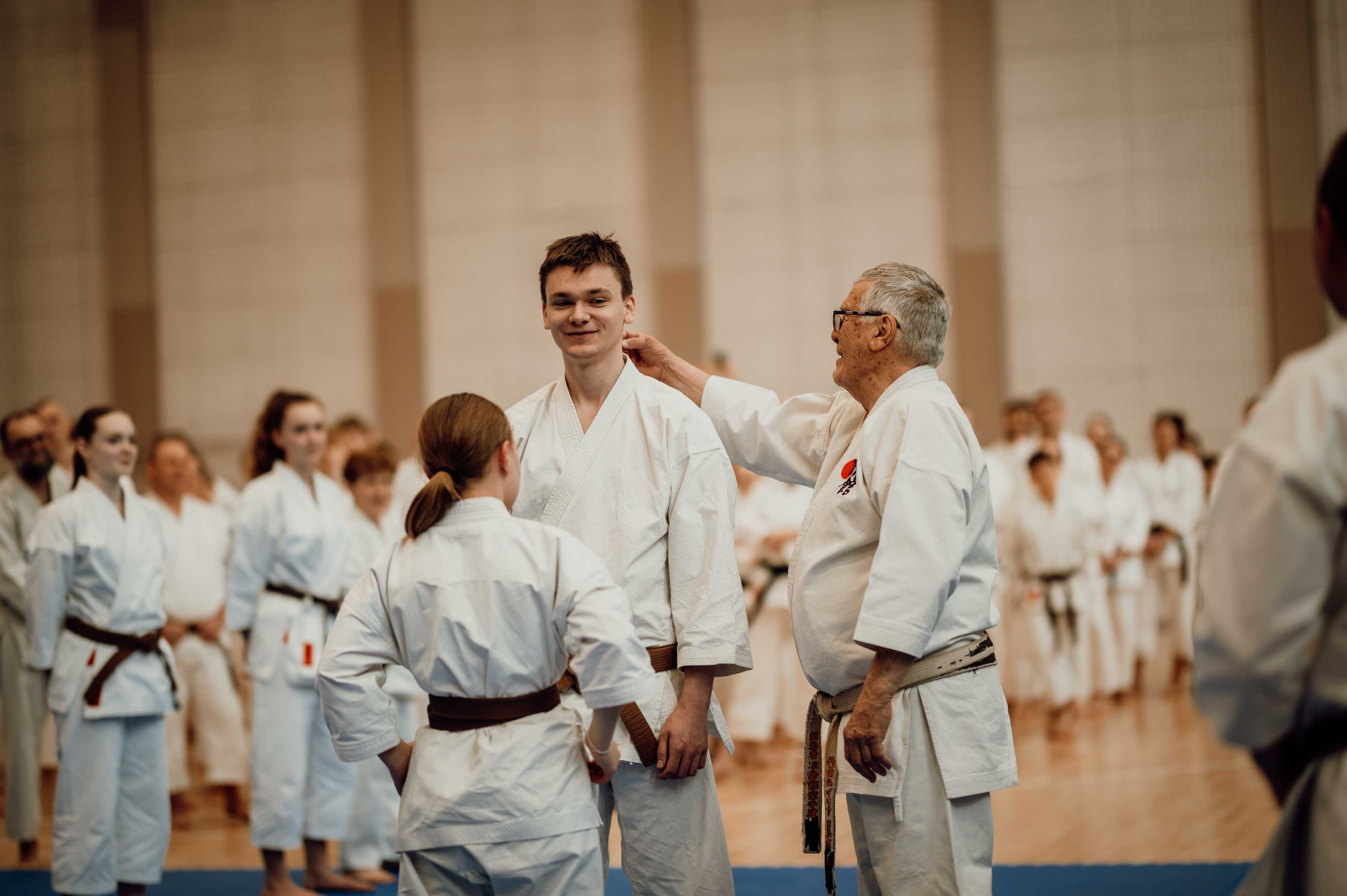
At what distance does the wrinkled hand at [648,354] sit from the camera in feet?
9.07

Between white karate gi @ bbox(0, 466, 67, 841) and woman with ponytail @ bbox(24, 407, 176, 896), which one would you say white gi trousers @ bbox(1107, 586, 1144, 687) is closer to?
woman with ponytail @ bbox(24, 407, 176, 896)

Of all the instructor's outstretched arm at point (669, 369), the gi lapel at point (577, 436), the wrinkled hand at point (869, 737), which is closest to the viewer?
the wrinkled hand at point (869, 737)

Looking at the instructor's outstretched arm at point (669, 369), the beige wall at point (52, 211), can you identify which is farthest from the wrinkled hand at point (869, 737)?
the beige wall at point (52, 211)

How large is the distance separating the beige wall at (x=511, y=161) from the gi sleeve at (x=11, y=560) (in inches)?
205

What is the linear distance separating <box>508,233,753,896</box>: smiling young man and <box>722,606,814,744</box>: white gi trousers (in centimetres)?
382

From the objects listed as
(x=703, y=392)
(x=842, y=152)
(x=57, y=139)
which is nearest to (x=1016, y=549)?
(x=842, y=152)

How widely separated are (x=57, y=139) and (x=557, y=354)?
203 inches

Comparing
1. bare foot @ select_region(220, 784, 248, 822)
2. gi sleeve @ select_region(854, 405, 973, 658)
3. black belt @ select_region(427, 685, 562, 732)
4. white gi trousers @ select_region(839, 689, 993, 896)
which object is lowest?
bare foot @ select_region(220, 784, 248, 822)

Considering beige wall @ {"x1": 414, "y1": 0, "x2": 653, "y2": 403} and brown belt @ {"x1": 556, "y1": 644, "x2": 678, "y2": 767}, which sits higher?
beige wall @ {"x1": 414, "y1": 0, "x2": 653, "y2": 403}

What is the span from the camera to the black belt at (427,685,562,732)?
2.00m

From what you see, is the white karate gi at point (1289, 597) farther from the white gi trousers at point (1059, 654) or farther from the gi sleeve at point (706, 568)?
the white gi trousers at point (1059, 654)

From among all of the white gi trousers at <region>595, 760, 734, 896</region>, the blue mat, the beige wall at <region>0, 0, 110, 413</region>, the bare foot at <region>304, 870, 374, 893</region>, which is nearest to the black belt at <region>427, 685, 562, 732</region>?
the white gi trousers at <region>595, 760, 734, 896</region>

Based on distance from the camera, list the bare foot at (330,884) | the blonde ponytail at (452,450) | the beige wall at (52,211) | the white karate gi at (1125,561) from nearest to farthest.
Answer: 1. the blonde ponytail at (452,450)
2. the bare foot at (330,884)
3. the white karate gi at (1125,561)
4. the beige wall at (52,211)

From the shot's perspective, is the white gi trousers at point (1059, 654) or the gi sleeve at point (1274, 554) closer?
the gi sleeve at point (1274, 554)
